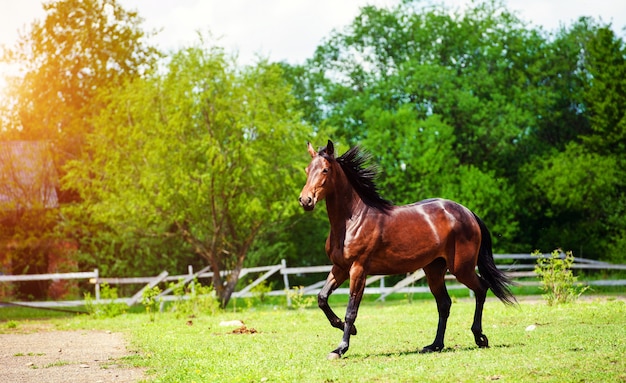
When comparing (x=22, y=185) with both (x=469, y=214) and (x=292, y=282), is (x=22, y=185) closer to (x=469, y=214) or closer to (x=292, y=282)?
(x=292, y=282)

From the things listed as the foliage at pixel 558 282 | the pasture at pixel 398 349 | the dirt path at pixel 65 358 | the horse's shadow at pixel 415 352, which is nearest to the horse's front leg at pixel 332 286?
the horse's shadow at pixel 415 352

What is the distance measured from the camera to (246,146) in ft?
70.9

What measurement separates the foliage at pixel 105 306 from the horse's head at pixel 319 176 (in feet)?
43.5

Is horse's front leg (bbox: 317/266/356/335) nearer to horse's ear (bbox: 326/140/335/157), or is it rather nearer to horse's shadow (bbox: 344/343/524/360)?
horse's shadow (bbox: 344/343/524/360)

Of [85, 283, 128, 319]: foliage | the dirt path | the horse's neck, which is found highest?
the horse's neck

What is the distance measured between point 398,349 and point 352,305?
4.36 feet

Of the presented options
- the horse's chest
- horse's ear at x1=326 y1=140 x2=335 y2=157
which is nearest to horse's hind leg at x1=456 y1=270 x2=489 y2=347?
the horse's chest

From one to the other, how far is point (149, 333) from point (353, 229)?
667cm

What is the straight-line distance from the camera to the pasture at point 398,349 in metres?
7.70

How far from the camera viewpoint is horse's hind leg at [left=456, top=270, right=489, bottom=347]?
983 centimetres

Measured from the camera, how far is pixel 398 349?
10.3 metres

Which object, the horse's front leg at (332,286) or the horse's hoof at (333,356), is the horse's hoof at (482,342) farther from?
the horse's hoof at (333,356)

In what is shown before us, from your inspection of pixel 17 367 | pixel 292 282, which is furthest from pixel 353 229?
pixel 292 282

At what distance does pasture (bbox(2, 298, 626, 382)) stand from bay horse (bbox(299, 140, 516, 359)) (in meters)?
0.71
